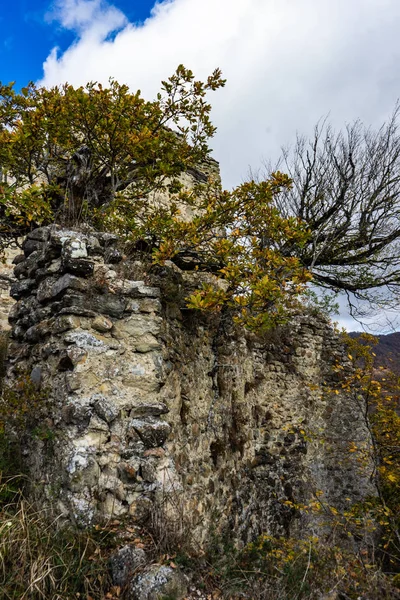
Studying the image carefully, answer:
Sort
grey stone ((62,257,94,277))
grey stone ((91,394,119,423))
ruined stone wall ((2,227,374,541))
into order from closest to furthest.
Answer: ruined stone wall ((2,227,374,541)) → grey stone ((91,394,119,423)) → grey stone ((62,257,94,277))

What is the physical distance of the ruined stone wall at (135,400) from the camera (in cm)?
337

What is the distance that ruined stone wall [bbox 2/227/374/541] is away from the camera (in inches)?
133

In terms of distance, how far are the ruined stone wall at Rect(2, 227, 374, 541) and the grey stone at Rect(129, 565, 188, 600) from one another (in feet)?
1.82

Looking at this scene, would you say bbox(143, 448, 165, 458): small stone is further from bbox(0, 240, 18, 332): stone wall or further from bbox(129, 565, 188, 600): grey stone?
bbox(0, 240, 18, 332): stone wall

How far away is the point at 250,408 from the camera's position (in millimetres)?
7449

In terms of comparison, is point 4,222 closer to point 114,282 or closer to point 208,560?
point 114,282

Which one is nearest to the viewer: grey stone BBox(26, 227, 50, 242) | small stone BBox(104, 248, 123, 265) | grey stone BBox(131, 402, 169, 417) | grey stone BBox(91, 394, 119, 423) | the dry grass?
the dry grass

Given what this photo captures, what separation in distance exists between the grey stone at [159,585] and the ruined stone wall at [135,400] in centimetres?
56

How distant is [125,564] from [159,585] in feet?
0.90

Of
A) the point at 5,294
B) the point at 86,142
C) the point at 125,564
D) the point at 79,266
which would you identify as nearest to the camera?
the point at 125,564

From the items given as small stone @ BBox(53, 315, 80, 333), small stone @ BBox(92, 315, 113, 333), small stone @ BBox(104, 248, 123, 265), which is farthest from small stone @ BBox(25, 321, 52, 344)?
small stone @ BBox(104, 248, 123, 265)

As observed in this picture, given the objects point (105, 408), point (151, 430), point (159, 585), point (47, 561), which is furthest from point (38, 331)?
point (159, 585)

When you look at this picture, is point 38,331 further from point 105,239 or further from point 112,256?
point 105,239

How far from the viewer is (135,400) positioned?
149 inches
